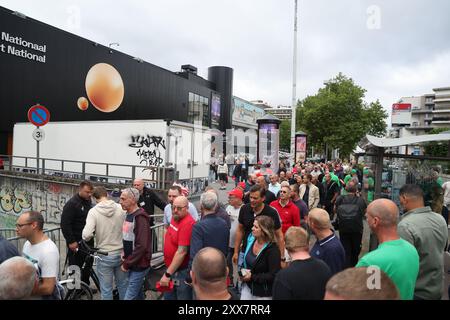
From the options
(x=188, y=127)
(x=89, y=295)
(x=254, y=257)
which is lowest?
(x=89, y=295)

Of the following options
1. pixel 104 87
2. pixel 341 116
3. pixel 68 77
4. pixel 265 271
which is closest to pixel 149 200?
pixel 265 271

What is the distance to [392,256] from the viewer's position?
2.59 m

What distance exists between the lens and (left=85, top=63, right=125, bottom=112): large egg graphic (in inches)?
978

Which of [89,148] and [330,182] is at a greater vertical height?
[89,148]

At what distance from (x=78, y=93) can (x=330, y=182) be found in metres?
20.2

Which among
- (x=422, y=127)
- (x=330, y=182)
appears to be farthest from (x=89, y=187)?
(x=422, y=127)

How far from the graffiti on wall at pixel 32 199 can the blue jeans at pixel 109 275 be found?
8.34m

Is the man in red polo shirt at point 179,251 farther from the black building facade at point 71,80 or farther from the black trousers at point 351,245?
the black building facade at point 71,80

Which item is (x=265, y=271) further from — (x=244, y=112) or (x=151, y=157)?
(x=244, y=112)

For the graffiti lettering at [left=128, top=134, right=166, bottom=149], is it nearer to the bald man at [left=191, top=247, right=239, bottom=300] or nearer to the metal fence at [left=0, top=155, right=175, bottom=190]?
the metal fence at [left=0, top=155, right=175, bottom=190]

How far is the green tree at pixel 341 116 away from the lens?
44.0 m

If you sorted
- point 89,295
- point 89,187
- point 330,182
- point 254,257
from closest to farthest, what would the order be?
point 254,257
point 89,295
point 89,187
point 330,182

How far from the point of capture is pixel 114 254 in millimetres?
4395
